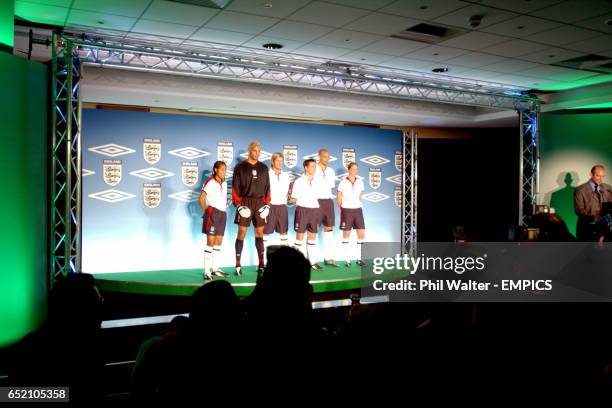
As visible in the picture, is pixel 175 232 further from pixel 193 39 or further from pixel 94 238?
pixel 193 39

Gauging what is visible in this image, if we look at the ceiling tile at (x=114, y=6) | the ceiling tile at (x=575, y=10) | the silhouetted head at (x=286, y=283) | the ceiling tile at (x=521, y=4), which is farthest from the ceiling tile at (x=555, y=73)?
the silhouetted head at (x=286, y=283)

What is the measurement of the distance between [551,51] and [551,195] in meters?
3.57

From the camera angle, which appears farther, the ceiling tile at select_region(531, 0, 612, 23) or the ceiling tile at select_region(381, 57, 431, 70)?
the ceiling tile at select_region(381, 57, 431, 70)

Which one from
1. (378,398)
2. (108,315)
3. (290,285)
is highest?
(290,285)

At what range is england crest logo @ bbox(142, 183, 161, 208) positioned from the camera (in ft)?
24.7

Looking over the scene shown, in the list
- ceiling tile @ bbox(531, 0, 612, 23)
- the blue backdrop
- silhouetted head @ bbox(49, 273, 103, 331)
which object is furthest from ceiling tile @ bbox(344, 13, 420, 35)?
silhouetted head @ bbox(49, 273, 103, 331)

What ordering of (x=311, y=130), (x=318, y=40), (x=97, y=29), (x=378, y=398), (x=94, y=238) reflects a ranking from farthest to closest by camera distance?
(x=311, y=130), (x=94, y=238), (x=318, y=40), (x=97, y=29), (x=378, y=398)

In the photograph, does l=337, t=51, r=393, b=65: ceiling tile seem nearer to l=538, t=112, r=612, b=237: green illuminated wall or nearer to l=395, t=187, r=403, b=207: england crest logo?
l=395, t=187, r=403, b=207: england crest logo

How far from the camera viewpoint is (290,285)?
71.0 inches

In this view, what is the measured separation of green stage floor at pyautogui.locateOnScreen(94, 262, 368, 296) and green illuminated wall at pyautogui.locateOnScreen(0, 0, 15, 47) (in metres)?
2.94

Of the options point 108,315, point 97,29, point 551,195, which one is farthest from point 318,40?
point 551,195

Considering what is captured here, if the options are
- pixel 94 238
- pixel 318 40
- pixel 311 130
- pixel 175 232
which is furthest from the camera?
pixel 311 130

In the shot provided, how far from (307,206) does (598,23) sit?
436cm

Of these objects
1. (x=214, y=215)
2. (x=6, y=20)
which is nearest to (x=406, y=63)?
(x=214, y=215)
